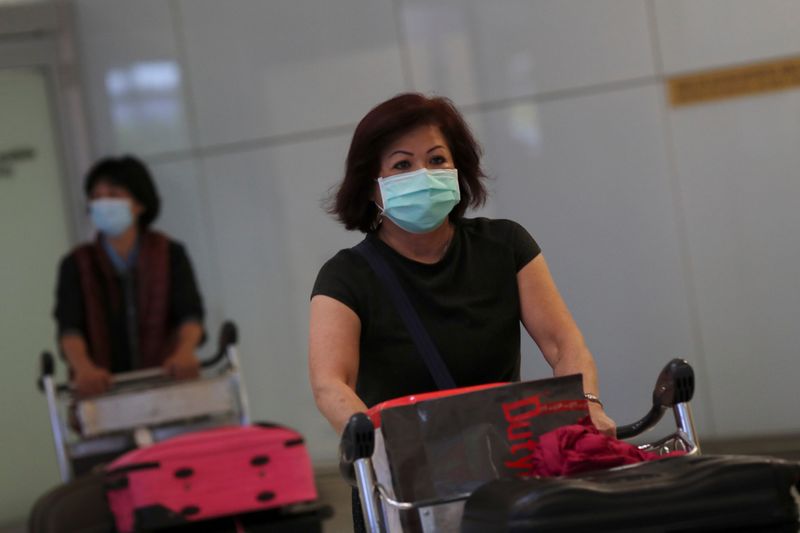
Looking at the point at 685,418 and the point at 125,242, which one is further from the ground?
the point at 125,242

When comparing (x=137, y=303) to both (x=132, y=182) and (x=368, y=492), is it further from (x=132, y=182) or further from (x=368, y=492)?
(x=368, y=492)

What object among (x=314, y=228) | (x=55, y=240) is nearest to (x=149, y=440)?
(x=314, y=228)

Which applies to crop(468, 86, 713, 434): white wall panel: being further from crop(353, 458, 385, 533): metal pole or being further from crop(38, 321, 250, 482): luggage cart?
crop(353, 458, 385, 533): metal pole

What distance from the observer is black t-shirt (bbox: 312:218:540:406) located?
123 inches

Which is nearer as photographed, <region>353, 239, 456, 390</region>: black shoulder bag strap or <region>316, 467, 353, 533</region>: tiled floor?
<region>353, 239, 456, 390</region>: black shoulder bag strap

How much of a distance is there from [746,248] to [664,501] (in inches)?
193

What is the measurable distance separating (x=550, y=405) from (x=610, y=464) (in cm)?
19

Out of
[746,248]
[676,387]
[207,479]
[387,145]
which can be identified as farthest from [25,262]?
[676,387]

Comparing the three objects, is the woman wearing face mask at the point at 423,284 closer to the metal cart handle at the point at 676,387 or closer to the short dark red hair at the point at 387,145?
the short dark red hair at the point at 387,145

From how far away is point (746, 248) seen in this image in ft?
23.1

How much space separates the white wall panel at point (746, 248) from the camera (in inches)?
273

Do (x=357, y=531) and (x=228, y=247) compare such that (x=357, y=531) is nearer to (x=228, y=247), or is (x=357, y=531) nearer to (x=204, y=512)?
(x=204, y=512)

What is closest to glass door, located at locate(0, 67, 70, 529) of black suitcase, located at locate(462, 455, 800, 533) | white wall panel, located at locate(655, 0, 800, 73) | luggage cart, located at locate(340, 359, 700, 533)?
white wall panel, located at locate(655, 0, 800, 73)

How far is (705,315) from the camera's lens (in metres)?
7.16
